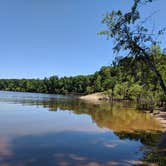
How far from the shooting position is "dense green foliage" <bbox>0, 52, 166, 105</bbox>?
19.8 m

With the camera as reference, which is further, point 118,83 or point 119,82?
point 118,83

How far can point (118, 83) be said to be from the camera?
4003 inches

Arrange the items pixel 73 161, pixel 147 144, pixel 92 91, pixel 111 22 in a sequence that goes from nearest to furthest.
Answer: pixel 73 161
pixel 147 144
pixel 111 22
pixel 92 91

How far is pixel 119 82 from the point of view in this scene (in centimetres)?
10000

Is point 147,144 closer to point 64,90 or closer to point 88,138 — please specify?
point 88,138

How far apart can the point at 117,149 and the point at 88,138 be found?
3.94 meters

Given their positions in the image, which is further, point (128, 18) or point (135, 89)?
point (135, 89)

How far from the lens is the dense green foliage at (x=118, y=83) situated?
780 inches

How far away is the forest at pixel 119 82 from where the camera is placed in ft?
64.8

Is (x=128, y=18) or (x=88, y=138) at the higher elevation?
A: (x=128, y=18)

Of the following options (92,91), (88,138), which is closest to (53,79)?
(92,91)

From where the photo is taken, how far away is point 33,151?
48.2 feet

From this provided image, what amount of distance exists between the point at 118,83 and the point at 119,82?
1.73 m

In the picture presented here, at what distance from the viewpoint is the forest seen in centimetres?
1975
